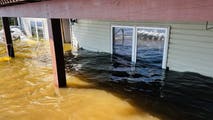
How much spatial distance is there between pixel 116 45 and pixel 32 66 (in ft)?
11.7

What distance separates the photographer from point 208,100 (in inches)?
169

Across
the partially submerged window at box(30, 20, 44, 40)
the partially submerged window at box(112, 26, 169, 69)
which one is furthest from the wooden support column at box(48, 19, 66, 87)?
the partially submerged window at box(30, 20, 44, 40)

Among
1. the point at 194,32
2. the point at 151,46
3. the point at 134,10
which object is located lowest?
the point at 151,46

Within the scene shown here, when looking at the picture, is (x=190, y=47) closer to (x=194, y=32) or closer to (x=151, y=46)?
(x=194, y=32)

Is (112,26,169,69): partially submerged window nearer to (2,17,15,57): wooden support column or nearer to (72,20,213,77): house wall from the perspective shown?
(72,20,213,77): house wall

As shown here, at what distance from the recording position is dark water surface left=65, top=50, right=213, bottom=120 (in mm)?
3974

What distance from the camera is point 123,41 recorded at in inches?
320

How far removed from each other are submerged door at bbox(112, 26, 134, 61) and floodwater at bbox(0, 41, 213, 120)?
0.93 metres

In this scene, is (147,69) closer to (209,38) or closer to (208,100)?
(209,38)

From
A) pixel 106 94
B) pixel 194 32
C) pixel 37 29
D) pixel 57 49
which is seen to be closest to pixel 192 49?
pixel 194 32

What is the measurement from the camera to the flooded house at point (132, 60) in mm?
2274

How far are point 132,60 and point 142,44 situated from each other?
0.73 m

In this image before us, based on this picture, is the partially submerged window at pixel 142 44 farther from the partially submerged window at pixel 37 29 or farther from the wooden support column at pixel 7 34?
the partially submerged window at pixel 37 29

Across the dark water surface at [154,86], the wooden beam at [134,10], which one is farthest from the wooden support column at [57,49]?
the dark water surface at [154,86]
